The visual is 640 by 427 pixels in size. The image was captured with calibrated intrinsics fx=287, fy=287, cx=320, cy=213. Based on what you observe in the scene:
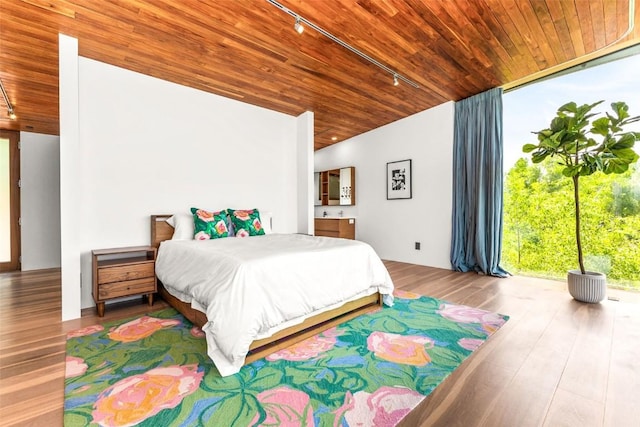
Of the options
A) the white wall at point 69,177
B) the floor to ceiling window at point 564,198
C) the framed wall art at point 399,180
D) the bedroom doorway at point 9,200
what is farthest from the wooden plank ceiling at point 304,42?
the framed wall art at point 399,180

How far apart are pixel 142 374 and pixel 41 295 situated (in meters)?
2.68

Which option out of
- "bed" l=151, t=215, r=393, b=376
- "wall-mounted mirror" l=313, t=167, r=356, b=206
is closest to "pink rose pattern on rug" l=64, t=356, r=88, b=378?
"bed" l=151, t=215, r=393, b=376

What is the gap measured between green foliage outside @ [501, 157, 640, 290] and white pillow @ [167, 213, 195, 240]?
4.33 meters

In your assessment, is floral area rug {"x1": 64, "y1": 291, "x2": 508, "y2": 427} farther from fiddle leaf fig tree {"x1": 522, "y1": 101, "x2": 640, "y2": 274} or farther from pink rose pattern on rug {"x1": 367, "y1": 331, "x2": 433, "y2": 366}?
fiddle leaf fig tree {"x1": 522, "y1": 101, "x2": 640, "y2": 274}

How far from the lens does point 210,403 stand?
1.48 m

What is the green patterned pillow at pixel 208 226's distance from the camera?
3264mm

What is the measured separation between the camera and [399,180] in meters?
5.20

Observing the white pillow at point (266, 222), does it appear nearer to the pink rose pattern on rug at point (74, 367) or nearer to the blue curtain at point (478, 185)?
the pink rose pattern on rug at point (74, 367)

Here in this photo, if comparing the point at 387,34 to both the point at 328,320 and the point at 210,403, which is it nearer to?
the point at 328,320

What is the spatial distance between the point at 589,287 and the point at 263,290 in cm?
330

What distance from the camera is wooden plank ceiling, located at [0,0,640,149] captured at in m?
2.39

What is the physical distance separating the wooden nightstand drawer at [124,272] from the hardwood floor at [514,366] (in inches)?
13.5

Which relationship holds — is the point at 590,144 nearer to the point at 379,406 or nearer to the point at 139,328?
the point at 379,406

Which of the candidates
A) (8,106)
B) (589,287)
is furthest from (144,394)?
(8,106)
